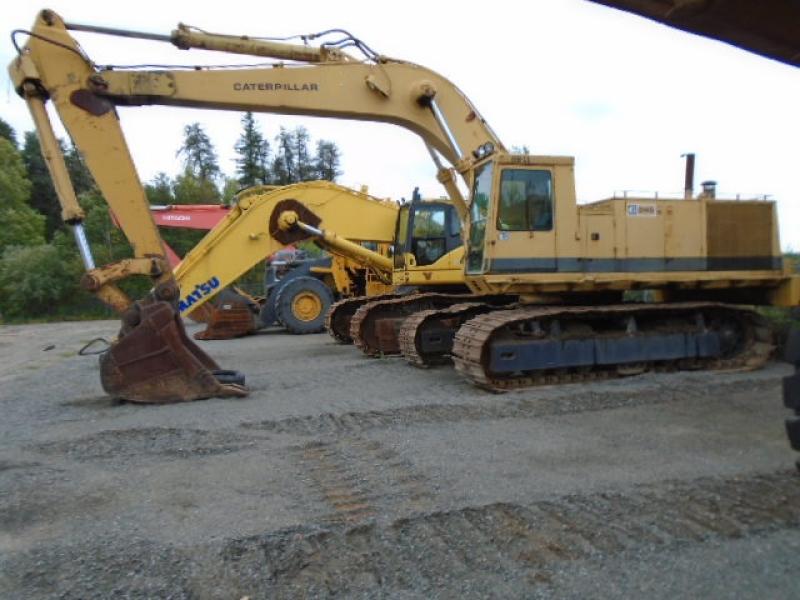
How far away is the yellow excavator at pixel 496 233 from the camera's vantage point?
23.5ft

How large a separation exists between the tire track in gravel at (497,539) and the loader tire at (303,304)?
1224 centimetres

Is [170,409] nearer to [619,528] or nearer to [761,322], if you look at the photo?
[619,528]

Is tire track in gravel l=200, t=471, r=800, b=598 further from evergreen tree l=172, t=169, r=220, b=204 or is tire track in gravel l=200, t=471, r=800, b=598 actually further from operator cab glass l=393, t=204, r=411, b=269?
evergreen tree l=172, t=169, r=220, b=204

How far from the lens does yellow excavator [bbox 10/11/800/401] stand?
7.17 m

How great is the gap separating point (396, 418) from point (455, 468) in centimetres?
158

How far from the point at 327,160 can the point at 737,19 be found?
67.4m

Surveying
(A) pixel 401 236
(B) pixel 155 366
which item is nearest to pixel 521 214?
(A) pixel 401 236

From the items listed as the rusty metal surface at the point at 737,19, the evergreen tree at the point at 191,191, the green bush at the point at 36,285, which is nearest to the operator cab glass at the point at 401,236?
the rusty metal surface at the point at 737,19

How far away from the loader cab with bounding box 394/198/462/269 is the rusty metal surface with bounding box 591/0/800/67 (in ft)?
30.4

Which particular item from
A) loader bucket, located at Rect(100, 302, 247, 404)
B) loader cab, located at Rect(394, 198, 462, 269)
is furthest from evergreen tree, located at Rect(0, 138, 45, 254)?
loader bucket, located at Rect(100, 302, 247, 404)

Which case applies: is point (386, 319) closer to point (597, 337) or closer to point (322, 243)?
point (322, 243)

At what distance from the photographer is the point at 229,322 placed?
1547cm

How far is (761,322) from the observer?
8219 mm

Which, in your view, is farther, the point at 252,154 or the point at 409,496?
the point at 252,154
